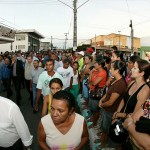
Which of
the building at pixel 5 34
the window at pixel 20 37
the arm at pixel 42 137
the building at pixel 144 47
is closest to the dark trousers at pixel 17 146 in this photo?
the arm at pixel 42 137

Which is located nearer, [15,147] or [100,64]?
[15,147]

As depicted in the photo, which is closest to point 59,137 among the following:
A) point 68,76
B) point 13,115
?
point 13,115

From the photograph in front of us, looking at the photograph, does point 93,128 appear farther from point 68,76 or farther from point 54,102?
point 54,102

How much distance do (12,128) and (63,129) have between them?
608 millimetres

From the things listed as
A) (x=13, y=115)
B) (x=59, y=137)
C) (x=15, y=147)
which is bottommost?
(x=15, y=147)

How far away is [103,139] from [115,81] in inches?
51.8

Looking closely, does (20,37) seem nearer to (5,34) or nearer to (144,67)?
(5,34)

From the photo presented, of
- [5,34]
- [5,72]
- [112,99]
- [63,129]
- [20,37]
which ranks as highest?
[20,37]

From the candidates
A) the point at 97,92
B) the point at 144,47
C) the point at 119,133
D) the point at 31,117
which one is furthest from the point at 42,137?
the point at 144,47

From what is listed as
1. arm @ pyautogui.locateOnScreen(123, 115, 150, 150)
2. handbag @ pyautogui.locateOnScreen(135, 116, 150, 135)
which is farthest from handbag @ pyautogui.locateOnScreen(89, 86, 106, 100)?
handbag @ pyautogui.locateOnScreen(135, 116, 150, 135)

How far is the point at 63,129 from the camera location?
287 cm

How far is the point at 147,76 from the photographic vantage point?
12.4ft

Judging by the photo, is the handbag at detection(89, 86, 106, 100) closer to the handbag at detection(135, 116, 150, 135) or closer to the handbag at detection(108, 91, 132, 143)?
the handbag at detection(108, 91, 132, 143)

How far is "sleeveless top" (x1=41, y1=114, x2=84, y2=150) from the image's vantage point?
2848mm
